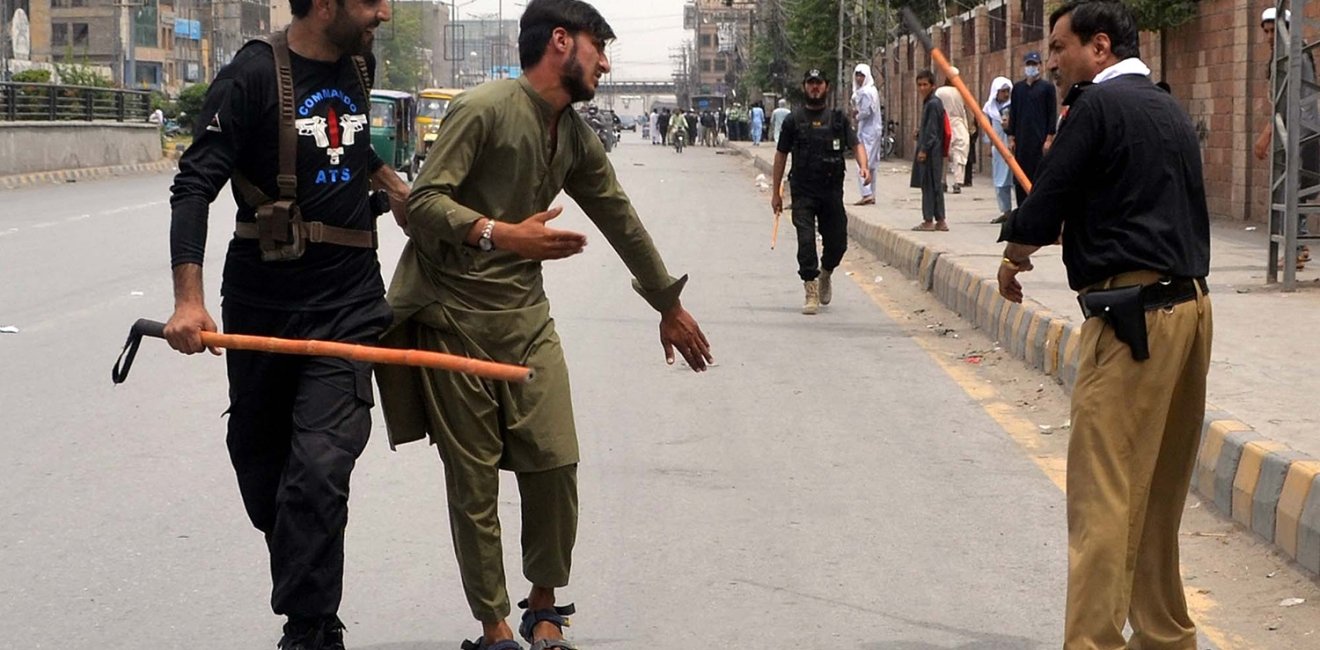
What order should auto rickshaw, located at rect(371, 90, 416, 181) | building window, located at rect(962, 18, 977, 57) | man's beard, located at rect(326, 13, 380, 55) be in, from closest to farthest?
man's beard, located at rect(326, 13, 380, 55) < building window, located at rect(962, 18, 977, 57) < auto rickshaw, located at rect(371, 90, 416, 181)

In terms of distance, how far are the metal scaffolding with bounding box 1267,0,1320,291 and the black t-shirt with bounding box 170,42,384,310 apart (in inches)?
374

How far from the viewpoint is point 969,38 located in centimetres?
3938

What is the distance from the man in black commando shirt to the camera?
4.43 m

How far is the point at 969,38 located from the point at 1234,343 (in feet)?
98.7

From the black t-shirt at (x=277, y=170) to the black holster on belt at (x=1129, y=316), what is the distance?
5.98 feet

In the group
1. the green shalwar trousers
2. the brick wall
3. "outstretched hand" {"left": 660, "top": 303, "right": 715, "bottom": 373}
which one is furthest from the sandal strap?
the brick wall

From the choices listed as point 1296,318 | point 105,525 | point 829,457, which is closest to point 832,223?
point 1296,318

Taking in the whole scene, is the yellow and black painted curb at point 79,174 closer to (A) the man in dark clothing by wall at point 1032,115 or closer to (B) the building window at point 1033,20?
(B) the building window at point 1033,20

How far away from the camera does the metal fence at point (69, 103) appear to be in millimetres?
35156

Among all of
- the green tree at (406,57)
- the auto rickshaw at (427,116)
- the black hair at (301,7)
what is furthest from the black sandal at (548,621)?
the green tree at (406,57)

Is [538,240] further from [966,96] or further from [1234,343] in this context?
[1234,343]

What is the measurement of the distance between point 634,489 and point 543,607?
92.0 inches

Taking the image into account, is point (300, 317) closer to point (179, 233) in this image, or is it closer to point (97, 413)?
point (179, 233)

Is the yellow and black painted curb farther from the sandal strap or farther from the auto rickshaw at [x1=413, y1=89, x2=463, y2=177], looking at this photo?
the sandal strap
